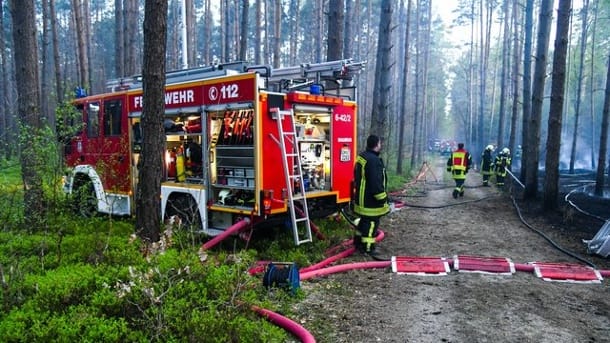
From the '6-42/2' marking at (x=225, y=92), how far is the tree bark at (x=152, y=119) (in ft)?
3.24

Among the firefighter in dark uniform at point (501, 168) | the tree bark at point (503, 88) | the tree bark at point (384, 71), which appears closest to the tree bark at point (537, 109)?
the firefighter in dark uniform at point (501, 168)

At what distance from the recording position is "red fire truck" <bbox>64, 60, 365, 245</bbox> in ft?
20.9

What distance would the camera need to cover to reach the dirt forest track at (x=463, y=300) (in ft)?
13.4

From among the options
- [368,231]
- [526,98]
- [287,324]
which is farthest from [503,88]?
[287,324]

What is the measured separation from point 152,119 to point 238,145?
138 centimetres

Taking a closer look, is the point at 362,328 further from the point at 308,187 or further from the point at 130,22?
the point at 130,22

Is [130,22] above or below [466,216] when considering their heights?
above

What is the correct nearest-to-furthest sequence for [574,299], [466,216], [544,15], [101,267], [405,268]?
1. [101,267]
2. [574,299]
3. [405,268]
4. [466,216]
5. [544,15]

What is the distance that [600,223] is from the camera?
9172 mm

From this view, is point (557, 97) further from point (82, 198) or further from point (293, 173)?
point (82, 198)


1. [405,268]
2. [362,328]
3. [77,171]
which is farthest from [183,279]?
[77,171]

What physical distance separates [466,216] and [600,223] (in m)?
2.64

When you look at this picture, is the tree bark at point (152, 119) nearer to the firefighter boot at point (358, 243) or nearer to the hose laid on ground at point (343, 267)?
the hose laid on ground at point (343, 267)

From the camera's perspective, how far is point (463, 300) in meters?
4.91
